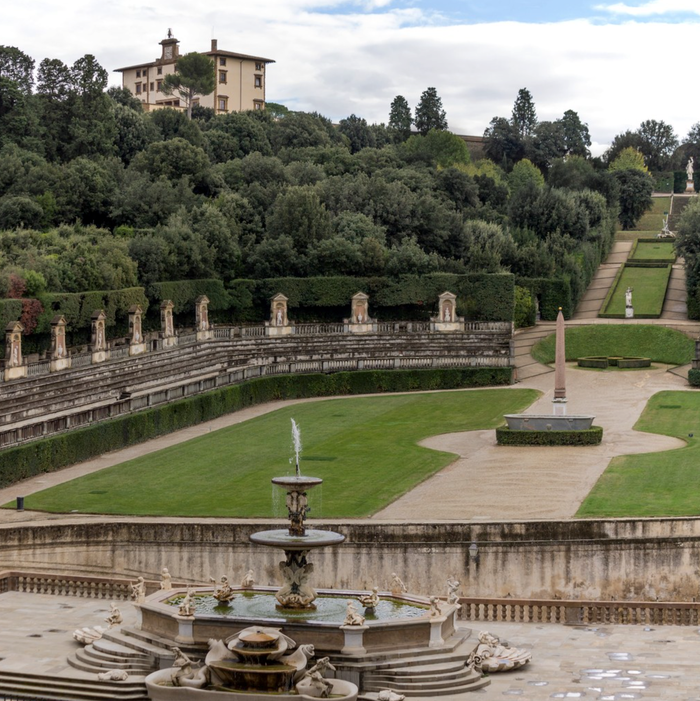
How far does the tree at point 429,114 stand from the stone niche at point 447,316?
267 ft

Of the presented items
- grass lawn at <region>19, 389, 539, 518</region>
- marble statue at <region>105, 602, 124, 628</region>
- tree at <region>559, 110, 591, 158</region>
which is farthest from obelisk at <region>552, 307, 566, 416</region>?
tree at <region>559, 110, 591, 158</region>

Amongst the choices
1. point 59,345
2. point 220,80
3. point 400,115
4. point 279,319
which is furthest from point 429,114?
point 59,345

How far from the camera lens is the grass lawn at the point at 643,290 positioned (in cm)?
9975

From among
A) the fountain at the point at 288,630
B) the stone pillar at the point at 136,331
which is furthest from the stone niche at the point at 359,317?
the fountain at the point at 288,630

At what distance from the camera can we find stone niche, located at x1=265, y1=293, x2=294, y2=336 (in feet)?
291

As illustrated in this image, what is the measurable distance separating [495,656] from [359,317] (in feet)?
199

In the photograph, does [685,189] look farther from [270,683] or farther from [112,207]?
[270,683]

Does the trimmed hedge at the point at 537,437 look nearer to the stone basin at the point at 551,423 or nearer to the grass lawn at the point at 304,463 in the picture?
the stone basin at the point at 551,423

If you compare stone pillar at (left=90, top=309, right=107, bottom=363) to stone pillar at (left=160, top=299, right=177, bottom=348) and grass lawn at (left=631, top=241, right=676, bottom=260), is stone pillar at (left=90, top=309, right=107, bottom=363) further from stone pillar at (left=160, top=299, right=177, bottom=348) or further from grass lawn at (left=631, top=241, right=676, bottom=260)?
grass lawn at (left=631, top=241, right=676, bottom=260)

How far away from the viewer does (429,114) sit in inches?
6649

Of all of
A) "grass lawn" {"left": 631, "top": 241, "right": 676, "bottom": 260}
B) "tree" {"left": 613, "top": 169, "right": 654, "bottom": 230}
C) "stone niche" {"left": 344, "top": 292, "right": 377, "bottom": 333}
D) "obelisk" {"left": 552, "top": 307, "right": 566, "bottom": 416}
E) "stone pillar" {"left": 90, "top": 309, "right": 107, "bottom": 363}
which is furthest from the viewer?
"tree" {"left": 613, "top": 169, "right": 654, "bottom": 230}

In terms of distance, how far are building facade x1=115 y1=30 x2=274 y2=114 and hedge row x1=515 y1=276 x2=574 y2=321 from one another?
75.9 m

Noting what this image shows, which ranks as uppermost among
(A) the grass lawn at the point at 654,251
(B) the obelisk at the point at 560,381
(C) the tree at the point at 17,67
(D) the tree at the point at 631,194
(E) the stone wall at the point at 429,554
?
(C) the tree at the point at 17,67

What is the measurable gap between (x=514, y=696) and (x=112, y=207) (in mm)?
82382
